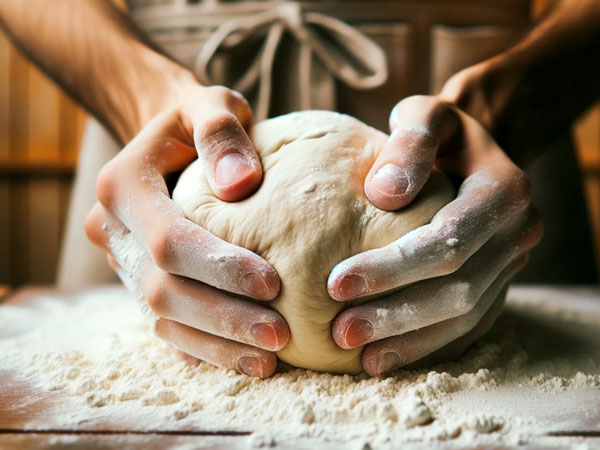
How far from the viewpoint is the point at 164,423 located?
0.72 metres

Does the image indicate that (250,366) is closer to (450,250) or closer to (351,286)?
(351,286)

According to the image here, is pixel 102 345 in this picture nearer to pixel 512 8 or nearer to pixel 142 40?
pixel 142 40

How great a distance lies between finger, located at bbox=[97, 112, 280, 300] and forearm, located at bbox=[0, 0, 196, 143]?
10.9 inches

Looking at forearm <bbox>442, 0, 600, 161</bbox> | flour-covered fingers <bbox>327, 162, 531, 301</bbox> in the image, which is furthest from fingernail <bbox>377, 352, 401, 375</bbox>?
forearm <bbox>442, 0, 600, 161</bbox>

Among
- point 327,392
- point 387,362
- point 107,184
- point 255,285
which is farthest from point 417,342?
point 107,184

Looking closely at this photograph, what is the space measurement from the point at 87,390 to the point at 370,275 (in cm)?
46

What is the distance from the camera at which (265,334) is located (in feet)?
2.60

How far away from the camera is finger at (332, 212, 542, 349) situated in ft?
2.64

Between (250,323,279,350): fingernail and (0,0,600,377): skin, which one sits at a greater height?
(0,0,600,377): skin

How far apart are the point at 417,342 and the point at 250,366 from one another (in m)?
0.26

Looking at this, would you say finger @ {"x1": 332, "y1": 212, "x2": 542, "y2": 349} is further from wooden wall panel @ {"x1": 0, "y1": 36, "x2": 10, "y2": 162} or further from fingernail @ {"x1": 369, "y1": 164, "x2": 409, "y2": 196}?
wooden wall panel @ {"x1": 0, "y1": 36, "x2": 10, "y2": 162}

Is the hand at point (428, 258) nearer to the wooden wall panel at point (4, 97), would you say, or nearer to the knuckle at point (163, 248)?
the knuckle at point (163, 248)

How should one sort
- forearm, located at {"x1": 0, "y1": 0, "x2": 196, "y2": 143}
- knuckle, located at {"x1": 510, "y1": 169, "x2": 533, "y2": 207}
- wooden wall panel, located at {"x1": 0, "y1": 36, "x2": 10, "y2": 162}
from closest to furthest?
knuckle, located at {"x1": 510, "y1": 169, "x2": 533, "y2": 207} → forearm, located at {"x1": 0, "y1": 0, "x2": 196, "y2": 143} → wooden wall panel, located at {"x1": 0, "y1": 36, "x2": 10, "y2": 162}

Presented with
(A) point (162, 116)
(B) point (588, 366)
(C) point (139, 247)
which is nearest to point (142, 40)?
(A) point (162, 116)
